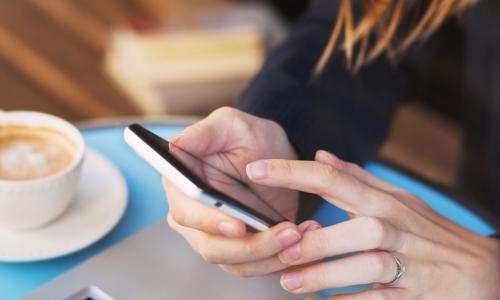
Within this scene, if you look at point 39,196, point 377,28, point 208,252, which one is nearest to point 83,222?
point 39,196

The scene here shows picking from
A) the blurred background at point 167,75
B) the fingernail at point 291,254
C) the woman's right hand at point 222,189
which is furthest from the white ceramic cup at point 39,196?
the blurred background at point 167,75

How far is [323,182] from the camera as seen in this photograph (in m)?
0.54

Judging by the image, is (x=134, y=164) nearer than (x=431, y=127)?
Yes

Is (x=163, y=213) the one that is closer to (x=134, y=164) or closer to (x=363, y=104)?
(x=134, y=164)

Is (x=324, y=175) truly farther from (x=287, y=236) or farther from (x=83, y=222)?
(x=83, y=222)

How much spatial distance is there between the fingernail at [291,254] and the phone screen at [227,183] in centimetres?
3

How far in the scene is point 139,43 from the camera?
189cm

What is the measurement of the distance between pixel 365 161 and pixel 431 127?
3.84 ft

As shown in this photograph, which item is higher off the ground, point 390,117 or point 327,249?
point 390,117

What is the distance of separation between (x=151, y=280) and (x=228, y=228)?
13cm

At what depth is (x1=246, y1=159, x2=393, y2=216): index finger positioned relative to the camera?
0.53 m

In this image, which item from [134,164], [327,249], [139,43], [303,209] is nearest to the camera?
[327,249]

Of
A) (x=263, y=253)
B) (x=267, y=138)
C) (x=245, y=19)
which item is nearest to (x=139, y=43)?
(x=245, y=19)

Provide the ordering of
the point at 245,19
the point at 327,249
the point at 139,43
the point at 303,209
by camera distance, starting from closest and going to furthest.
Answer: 1. the point at 327,249
2. the point at 303,209
3. the point at 139,43
4. the point at 245,19
